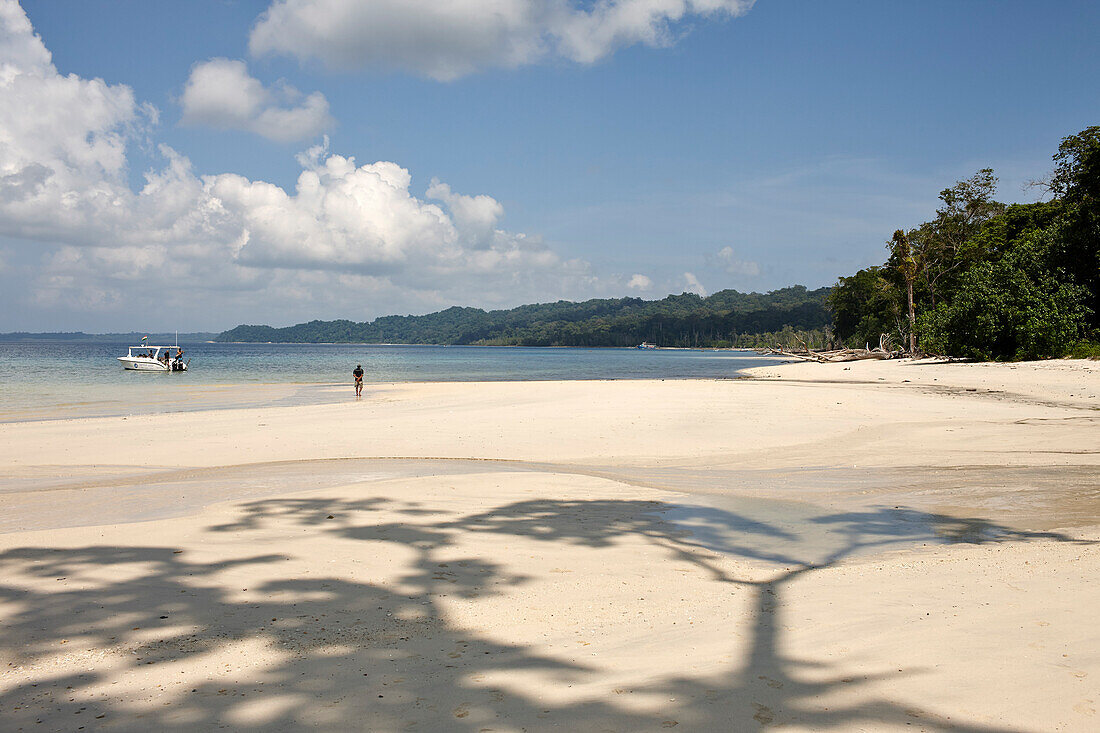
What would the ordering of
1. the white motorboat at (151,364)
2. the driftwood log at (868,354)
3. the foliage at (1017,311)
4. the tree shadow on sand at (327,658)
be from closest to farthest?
the tree shadow on sand at (327,658), the foliage at (1017,311), the white motorboat at (151,364), the driftwood log at (868,354)

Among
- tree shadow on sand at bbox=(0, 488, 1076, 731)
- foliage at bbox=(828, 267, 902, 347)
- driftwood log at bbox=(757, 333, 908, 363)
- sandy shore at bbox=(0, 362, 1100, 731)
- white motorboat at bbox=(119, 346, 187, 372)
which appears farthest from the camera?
foliage at bbox=(828, 267, 902, 347)

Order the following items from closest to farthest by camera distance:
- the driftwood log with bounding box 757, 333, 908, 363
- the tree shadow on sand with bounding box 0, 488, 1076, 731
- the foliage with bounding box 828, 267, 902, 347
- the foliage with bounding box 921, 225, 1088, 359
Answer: the tree shadow on sand with bounding box 0, 488, 1076, 731 < the foliage with bounding box 921, 225, 1088, 359 < the driftwood log with bounding box 757, 333, 908, 363 < the foliage with bounding box 828, 267, 902, 347

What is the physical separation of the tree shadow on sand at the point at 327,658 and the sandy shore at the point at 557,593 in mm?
20

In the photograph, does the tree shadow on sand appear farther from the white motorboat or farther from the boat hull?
the boat hull

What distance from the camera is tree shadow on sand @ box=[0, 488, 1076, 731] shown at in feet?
9.91

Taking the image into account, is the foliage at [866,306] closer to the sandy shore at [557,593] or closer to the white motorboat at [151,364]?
the sandy shore at [557,593]

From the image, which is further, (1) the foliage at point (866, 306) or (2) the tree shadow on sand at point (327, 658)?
(1) the foliage at point (866, 306)

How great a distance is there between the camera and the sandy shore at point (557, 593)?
10.3 ft

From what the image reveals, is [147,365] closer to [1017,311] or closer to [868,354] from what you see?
[1017,311]

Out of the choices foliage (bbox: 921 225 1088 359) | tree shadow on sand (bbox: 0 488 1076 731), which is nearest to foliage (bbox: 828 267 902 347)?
foliage (bbox: 921 225 1088 359)

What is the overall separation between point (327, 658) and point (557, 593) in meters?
1.85

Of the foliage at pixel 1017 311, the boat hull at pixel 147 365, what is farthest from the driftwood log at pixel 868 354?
the boat hull at pixel 147 365

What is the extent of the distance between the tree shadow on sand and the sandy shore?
0.06 feet

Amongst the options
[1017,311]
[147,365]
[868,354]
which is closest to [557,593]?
[1017,311]
